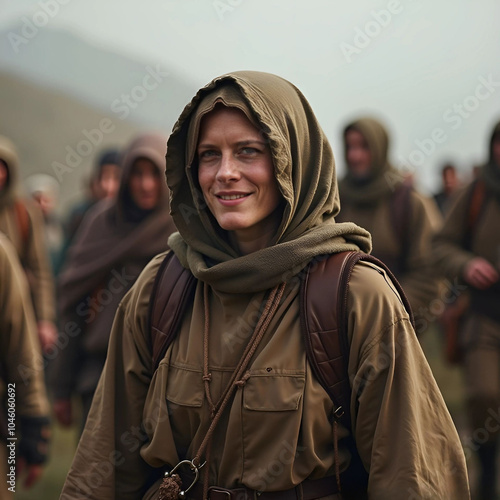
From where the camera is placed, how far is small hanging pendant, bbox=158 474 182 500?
9.03 ft

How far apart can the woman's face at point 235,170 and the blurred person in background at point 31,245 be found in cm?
470

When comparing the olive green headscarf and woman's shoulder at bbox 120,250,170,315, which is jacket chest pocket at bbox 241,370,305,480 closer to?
the olive green headscarf

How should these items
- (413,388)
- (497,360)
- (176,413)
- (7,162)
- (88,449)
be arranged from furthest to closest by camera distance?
1. (7,162)
2. (497,360)
3. (88,449)
4. (176,413)
5. (413,388)

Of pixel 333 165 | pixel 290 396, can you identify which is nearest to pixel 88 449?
pixel 290 396

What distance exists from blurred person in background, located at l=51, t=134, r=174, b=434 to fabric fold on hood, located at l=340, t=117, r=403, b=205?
77.7 inches

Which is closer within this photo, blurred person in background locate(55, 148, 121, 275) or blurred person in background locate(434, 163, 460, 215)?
blurred person in background locate(55, 148, 121, 275)

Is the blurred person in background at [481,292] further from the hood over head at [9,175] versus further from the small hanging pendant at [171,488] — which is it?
the small hanging pendant at [171,488]

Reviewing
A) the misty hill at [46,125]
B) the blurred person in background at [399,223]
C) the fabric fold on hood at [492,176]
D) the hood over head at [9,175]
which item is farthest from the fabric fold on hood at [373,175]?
the misty hill at [46,125]

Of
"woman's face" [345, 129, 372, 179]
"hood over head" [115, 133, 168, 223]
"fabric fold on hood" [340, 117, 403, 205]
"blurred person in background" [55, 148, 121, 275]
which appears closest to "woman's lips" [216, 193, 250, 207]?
"hood over head" [115, 133, 168, 223]

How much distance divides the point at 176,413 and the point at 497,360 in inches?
168

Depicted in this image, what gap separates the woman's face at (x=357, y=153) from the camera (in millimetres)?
7879

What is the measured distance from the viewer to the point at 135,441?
299cm

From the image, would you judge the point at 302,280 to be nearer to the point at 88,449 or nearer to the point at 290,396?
the point at 290,396

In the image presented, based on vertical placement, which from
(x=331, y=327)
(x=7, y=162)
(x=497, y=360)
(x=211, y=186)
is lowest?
(x=497, y=360)
